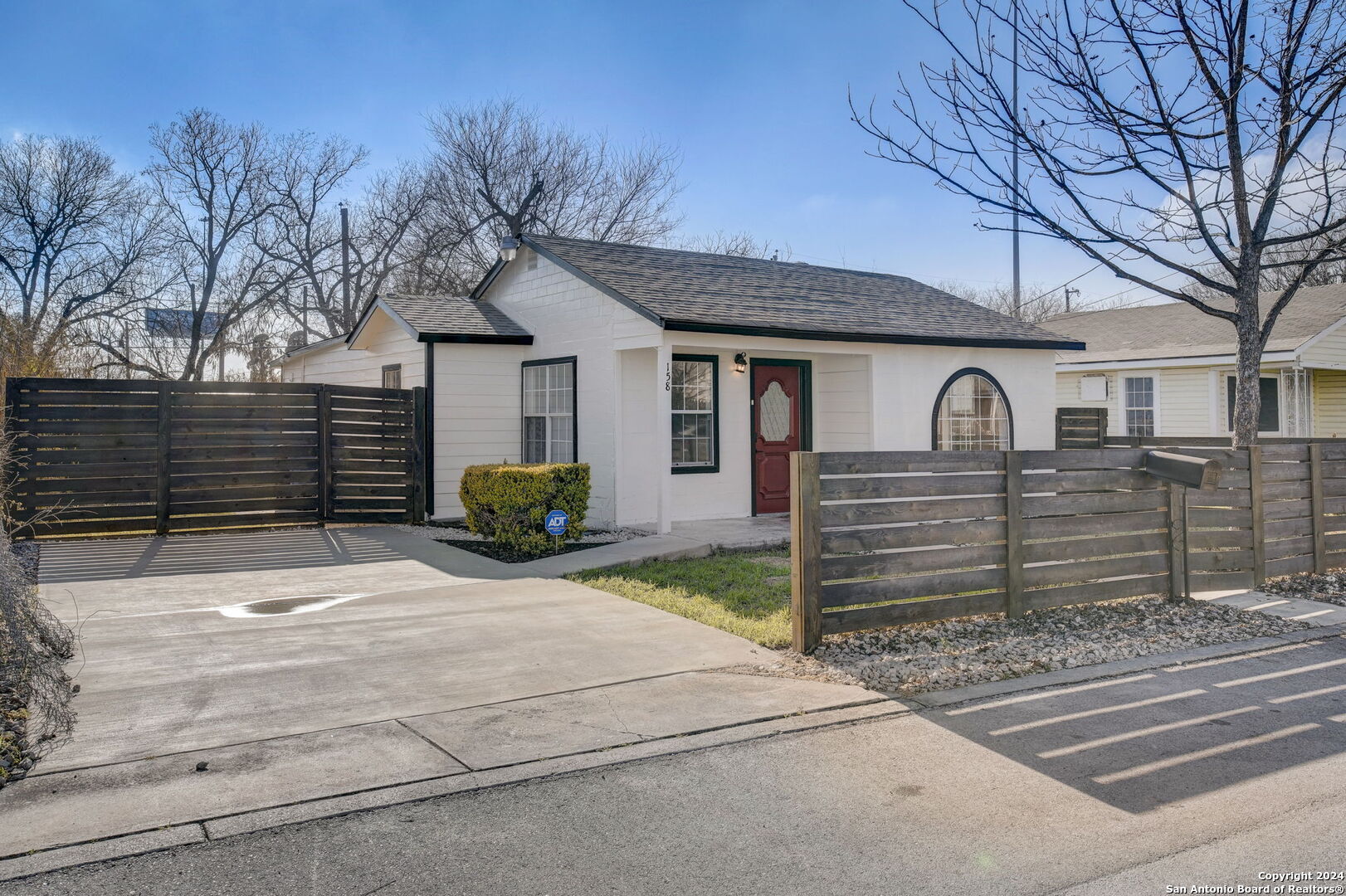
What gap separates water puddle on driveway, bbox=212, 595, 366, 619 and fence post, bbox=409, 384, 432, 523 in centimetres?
506

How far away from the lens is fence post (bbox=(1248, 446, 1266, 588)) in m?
7.91

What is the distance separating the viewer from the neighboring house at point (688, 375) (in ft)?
39.0

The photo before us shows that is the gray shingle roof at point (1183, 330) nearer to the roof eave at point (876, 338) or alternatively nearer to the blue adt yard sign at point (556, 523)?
the roof eave at point (876, 338)

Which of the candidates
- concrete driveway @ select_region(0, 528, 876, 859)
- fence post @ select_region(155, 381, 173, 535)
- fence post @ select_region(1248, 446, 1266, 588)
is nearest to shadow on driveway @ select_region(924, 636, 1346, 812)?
concrete driveway @ select_region(0, 528, 876, 859)

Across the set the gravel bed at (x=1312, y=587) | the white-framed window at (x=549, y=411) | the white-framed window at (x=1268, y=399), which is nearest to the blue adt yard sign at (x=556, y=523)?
the white-framed window at (x=549, y=411)

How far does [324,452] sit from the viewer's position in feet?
40.0

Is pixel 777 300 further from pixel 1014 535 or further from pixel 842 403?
pixel 1014 535

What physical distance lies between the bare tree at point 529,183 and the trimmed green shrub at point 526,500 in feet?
68.9

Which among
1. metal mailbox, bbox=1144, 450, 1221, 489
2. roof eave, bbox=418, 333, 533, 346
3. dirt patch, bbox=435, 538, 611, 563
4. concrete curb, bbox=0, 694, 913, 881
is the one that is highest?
roof eave, bbox=418, 333, 533, 346

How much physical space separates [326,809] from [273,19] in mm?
16745

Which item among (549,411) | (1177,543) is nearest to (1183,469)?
(1177,543)

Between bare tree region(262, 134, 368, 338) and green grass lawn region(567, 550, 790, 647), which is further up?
bare tree region(262, 134, 368, 338)

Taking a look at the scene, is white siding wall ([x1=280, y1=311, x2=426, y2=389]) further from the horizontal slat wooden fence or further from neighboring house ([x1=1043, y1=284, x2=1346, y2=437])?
neighboring house ([x1=1043, y1=284, x2=1346, y2=437])

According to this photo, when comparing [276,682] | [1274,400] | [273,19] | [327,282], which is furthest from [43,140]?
[1274,400]
